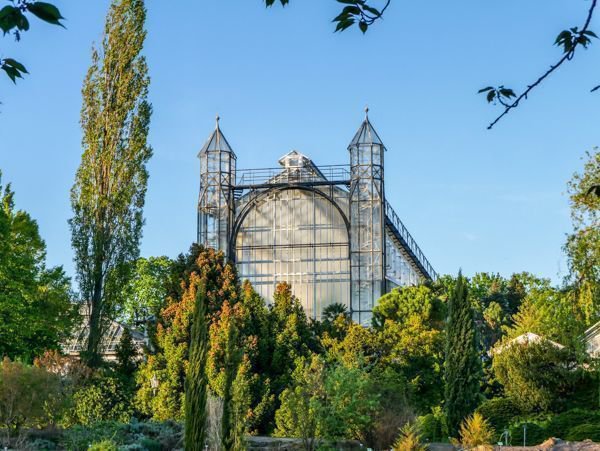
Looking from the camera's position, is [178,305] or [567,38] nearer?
[567,38]

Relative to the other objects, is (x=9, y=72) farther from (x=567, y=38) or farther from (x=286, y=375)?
(x=286, y=375)

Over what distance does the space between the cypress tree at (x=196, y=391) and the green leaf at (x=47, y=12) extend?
15359mm

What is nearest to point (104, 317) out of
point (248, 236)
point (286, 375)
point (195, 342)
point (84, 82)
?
point (286, 375)

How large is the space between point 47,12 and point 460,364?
1945 cm

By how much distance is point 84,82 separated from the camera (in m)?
30.0

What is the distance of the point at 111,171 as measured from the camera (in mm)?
29031

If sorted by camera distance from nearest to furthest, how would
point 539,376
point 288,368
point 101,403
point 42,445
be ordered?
point 42,445, point 539,376, point 101,403, point 288,368

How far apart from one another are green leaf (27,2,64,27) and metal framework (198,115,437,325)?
3692 centimetres

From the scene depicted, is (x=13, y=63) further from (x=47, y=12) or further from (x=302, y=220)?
(x=302, y=220)

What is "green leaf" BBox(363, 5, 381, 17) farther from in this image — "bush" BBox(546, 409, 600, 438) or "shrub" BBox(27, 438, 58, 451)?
"bush" BBox(546, 409, 600, 438)

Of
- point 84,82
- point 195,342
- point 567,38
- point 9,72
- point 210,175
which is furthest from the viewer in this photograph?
point 210,175

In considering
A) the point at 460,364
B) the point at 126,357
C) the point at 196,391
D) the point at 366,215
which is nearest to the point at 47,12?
the point at 196,391

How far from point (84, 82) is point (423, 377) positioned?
14.1 m

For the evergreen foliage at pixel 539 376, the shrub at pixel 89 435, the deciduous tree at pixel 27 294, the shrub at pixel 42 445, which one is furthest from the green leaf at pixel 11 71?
the deciduous tree at pixel 27 294
